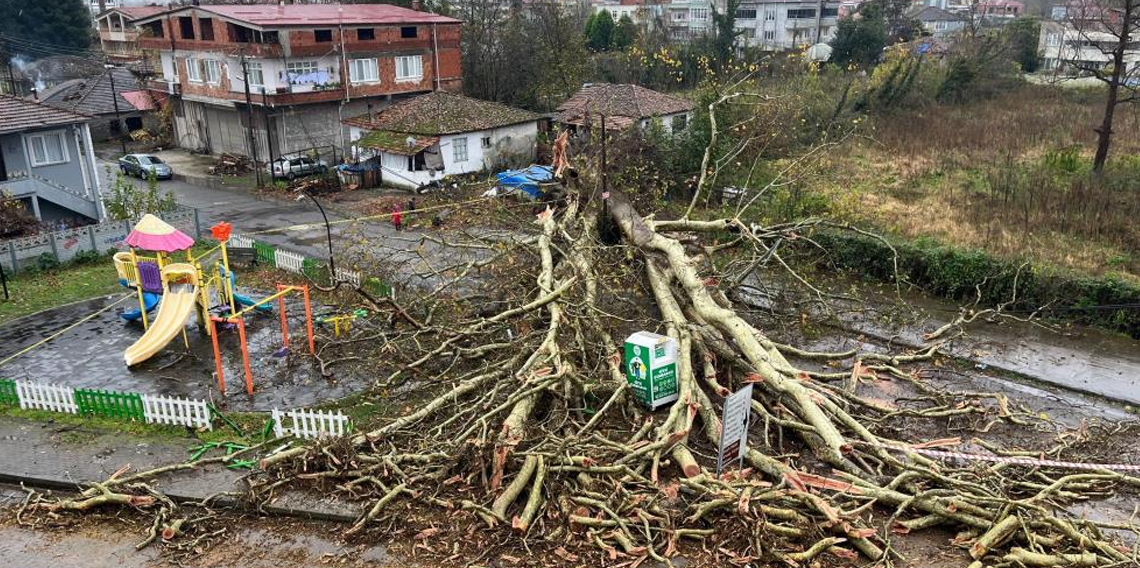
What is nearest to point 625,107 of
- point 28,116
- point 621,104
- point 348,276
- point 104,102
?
point 621,104

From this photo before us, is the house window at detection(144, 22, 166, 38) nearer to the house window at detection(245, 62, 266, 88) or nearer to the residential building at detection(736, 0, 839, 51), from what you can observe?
the house window at detection(245, 62, 266, 88)

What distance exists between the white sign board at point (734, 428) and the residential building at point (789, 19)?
198 feet

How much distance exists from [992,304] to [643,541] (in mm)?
12260

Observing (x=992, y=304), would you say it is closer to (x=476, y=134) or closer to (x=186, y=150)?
(x=476, y=134)

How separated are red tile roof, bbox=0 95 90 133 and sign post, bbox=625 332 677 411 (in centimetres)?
1904

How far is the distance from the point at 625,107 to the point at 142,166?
18.6 m

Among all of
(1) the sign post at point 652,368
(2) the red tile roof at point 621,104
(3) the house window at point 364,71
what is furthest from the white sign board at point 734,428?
(3) the house window at point 364,71

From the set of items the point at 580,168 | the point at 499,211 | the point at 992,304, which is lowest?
the point at 992,304

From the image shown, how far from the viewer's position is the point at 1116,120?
33.2 metres

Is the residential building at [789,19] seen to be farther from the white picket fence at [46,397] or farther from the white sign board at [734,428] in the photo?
the white picket fence at [46,397]

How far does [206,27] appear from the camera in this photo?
1264 inches

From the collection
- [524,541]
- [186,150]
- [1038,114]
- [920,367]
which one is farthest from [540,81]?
[524,541]

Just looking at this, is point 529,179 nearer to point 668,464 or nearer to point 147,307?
point 147,307

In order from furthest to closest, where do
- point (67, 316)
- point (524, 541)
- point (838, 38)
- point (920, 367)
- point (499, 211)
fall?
point (838, 38), point (499, 211), point (67, 316), point (920, 367), point (524, 541)
